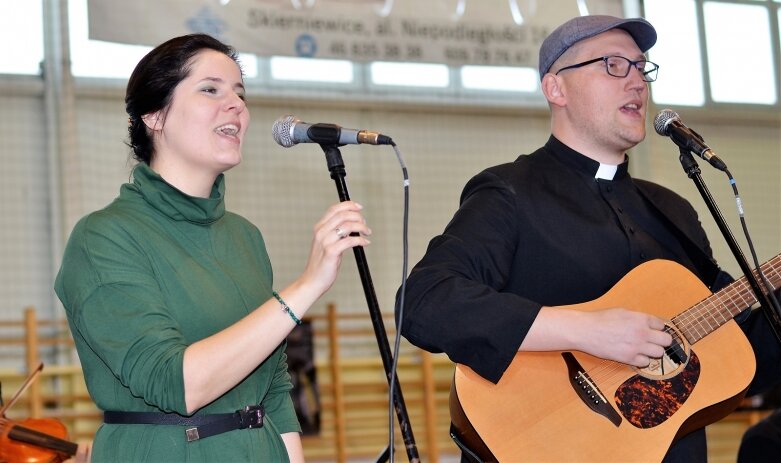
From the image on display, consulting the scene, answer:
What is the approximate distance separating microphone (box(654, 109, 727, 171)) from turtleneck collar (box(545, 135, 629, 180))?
1.11 ft

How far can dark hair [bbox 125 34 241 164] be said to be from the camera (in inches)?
92.7

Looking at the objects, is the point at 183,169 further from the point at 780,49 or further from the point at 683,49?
the point at 780,49

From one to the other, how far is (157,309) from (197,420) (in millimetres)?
266

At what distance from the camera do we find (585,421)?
8.13 ft

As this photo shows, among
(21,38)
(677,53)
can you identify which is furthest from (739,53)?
(21,38)

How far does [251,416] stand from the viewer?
2.19 metres

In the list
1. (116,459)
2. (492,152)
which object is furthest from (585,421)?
(492,152)

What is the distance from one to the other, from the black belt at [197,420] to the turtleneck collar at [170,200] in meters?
0.47

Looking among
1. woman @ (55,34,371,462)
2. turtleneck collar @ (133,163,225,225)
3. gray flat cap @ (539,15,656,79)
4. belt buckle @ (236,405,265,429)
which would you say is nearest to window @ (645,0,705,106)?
gray flat cap @ (539,15,656,79)

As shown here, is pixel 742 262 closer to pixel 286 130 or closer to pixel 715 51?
pixel 286 130

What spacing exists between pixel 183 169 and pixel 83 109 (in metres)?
5.13

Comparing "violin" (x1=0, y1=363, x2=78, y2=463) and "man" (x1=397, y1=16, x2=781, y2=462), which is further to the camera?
"violin" (x1=0, y1=363, x2=78, y2=463)

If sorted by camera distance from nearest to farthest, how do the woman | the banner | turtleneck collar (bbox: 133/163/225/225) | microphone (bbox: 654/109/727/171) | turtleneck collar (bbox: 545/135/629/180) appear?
the woman
turtleneck collar (bbox: 133/163/225/225)
microphone (bbox: 654/109/727/171)
turtleneck collar (bbox: 545/135/629/180)
the banner

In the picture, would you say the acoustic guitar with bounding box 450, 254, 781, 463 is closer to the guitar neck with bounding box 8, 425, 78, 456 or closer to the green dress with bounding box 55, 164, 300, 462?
the green dress with bounding box 55, 164, 300, 462
